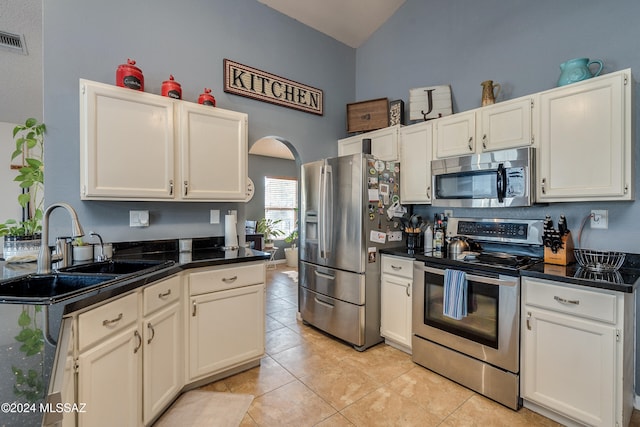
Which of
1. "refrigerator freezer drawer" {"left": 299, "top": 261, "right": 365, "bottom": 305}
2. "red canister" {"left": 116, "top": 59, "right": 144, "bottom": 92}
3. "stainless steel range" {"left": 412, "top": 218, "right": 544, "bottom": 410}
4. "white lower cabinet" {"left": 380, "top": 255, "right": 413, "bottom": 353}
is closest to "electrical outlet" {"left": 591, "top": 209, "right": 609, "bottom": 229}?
"stainless steel range" {"left": 412, "top": 218, "right": 544, "bottom": 410}

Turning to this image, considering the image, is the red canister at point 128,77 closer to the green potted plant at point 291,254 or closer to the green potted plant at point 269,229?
the green potted plant at point 269,229

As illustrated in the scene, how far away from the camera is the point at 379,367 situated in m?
2.45

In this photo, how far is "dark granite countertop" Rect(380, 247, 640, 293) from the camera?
1552 mm

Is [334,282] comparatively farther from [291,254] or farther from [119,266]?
[291,254]

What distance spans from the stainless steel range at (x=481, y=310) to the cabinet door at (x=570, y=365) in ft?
0.26

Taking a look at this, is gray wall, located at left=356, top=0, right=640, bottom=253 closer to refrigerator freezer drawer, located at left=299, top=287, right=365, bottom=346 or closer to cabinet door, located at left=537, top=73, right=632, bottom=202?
cabinet door, located at left=537, top=73, right=632, bottom=202

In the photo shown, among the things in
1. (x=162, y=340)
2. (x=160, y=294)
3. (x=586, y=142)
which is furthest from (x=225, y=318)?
(x=586, y=142)

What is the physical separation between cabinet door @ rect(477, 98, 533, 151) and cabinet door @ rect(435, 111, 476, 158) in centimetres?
8

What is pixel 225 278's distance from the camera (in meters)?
2.15

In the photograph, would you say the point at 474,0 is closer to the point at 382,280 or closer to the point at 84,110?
the point at 382,280

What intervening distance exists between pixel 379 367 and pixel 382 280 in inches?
29.4

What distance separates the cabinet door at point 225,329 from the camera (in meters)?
2.05

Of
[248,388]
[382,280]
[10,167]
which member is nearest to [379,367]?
[382,280]

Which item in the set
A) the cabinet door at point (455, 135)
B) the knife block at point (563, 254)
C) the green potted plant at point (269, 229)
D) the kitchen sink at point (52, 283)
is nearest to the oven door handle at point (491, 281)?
the knife block at point (563, 254)
